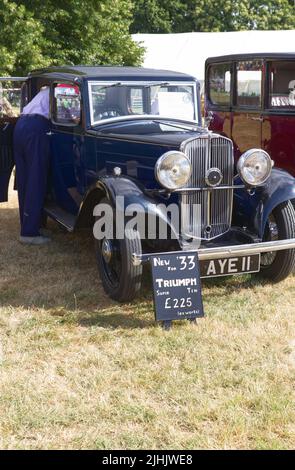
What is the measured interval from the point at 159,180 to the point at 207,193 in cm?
47

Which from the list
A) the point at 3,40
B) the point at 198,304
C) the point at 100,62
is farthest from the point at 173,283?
the point at 100,62

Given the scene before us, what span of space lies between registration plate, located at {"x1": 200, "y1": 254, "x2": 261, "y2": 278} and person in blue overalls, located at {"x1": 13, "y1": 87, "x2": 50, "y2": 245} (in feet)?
7.68

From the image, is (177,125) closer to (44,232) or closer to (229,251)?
(229,251)

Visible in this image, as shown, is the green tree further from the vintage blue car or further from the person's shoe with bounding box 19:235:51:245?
the vintage blue car

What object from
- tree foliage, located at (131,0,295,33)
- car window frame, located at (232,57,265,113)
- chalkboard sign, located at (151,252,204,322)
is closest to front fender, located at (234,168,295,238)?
chalkboard sign, located at (151,252,204,322)

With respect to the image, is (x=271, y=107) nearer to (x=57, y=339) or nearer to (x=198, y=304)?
(x=198, y=304)

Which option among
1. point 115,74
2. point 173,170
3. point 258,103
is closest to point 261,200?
point 173,170

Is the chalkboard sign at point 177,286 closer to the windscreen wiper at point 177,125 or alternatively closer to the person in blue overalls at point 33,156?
the windscreen wiper at point 177,125

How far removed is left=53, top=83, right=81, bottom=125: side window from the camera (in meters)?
5.04

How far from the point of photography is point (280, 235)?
4398mm

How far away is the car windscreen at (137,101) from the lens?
4.88 m

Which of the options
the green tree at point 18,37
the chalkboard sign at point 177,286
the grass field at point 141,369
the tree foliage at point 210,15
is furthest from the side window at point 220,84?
the tree foliage at point 210,15

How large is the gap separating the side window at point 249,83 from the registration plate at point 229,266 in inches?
123

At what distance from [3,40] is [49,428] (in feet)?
44.4
